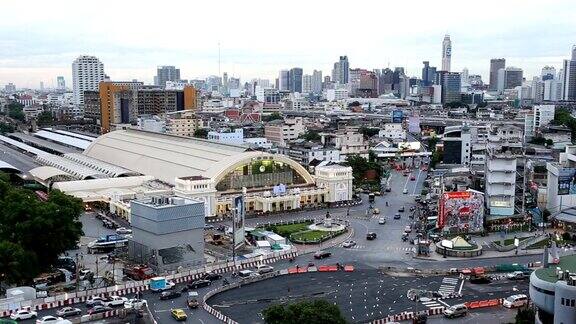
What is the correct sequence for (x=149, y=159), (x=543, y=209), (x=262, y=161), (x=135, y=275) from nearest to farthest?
(x=135, y=275) → (x=543, y=209) → (x=262, y=161) → (x=149, y=159)

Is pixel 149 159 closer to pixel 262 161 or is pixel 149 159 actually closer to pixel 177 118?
pixel 262 161

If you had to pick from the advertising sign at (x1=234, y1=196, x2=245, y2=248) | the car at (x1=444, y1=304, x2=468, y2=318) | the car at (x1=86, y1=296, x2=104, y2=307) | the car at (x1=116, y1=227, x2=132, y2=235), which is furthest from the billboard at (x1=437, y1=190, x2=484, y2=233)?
the car at (x1=86, y1=296, x2=104, y2=307)

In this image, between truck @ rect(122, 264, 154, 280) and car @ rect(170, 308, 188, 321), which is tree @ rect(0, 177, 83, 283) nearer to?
truck @ rect(122, 264, 154, 280)

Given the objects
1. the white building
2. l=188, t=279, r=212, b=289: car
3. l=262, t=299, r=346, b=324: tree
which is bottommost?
l=188, t=279, r=212, b=289: car

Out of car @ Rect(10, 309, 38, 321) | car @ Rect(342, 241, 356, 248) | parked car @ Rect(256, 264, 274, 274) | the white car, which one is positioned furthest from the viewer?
car @ Rect(342, 241, 356, 248)

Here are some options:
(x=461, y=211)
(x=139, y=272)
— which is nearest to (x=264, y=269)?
(x=139, y=272)

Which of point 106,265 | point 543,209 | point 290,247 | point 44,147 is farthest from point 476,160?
point 44,147

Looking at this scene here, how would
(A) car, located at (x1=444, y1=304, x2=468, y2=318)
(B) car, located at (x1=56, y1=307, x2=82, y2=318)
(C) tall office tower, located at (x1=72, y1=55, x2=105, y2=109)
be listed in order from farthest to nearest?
1. (C) tall office tower, located at (x1=72, y1=55, x2=105, y2=109)
2. (A) car, located at (x1=444, y1=304, x2=468, y2=318)
3. (B) car, located at (x1=56, y1=307, x2=82, y2=318)
